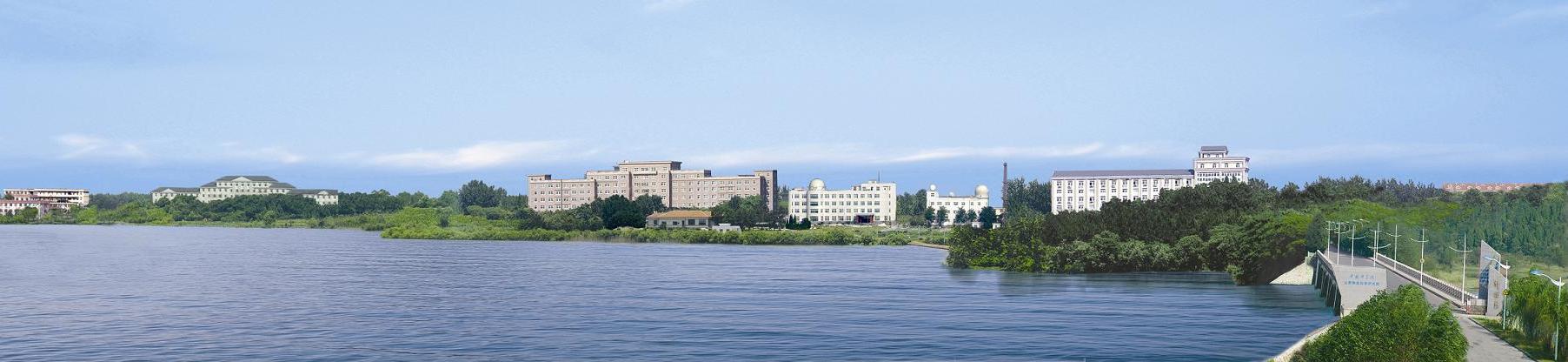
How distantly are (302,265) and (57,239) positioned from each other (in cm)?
6222

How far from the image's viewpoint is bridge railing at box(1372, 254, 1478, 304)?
37.6 meters

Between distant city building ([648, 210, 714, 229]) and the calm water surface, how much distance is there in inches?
2924

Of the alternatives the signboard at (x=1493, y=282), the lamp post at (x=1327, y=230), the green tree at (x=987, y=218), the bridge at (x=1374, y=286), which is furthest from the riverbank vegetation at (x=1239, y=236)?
the green tree at (x=987, y=218)

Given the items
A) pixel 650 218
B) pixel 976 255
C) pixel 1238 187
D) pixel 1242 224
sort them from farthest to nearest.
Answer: pixel 650 218, pixel 1238 187, pixel 976 255, pixel 1242 224

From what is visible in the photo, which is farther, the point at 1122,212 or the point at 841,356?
the point at 1122,212

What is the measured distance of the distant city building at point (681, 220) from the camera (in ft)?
503

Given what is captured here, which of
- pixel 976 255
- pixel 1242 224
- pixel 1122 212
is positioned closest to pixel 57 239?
pixel 976 255

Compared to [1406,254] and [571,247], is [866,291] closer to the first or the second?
[1406,254]

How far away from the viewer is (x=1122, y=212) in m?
78.6

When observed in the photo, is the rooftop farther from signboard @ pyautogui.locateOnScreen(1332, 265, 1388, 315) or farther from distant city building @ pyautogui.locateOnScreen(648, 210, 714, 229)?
signboard @ pyautogui.locateOnScreen(1332, 265, 1388, 315)

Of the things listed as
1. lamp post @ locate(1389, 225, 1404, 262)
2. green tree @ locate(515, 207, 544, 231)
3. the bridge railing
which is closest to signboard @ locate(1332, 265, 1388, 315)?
the bridge railing

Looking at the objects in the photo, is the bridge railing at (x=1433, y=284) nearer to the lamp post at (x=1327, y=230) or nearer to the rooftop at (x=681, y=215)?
the lamp post at (x=1327, y=230)

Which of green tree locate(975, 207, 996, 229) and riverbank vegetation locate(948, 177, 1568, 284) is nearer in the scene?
riverbank vegetation locate(948, 177, 1568, 284)

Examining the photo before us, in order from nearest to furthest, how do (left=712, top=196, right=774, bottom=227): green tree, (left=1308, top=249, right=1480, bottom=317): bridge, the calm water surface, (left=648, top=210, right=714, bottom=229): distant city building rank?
the calm water surface → (left=1308, top=249, right=1480, bottom=317): bridge → (left=648, top=210, right=714, bottom=229): distant city building → (left=712, top=196, right=774, bottom=227): green tree
